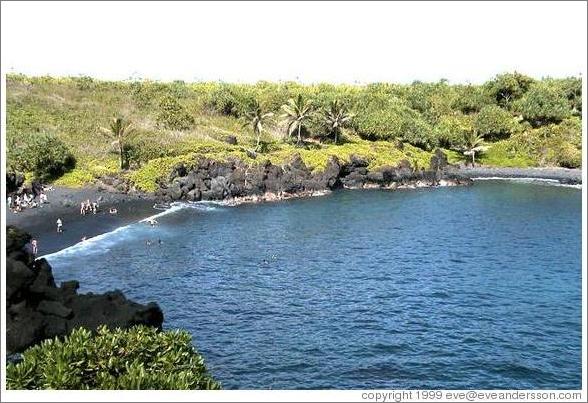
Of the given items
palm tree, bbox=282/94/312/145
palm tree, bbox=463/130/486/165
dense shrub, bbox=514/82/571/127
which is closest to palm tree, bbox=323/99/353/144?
palm tree, bbox=282/94/312/145

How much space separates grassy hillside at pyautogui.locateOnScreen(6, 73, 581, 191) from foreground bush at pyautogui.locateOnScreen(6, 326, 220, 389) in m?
76.9

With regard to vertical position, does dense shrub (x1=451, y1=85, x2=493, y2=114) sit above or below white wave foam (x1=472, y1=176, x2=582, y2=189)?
above

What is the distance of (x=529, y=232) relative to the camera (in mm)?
80812

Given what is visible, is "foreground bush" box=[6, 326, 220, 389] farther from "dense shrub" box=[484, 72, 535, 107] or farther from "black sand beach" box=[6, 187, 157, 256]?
"dense shrub" box=[484, 72, 535, 107]

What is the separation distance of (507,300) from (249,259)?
27.6 metres

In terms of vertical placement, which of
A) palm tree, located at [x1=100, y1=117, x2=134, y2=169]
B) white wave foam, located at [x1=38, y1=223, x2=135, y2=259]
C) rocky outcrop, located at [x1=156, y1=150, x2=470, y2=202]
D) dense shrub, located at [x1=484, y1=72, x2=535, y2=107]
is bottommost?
white wave foam, located at [x1=38, y1=223, x2=135, y2=259]

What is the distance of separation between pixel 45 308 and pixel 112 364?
1802 centimetres

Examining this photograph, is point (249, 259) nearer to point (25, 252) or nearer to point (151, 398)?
point (25, 252)

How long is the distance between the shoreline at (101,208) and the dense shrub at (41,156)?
292 inches

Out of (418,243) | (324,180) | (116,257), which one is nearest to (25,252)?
(116,257)

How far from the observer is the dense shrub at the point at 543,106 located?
15650 centimetres

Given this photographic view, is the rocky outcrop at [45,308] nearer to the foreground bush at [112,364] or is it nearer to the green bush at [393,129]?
the foreground bush at [112,364]

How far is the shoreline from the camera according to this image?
73694 mm

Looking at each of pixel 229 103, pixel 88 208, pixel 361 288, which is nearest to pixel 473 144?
pixel 229 103
